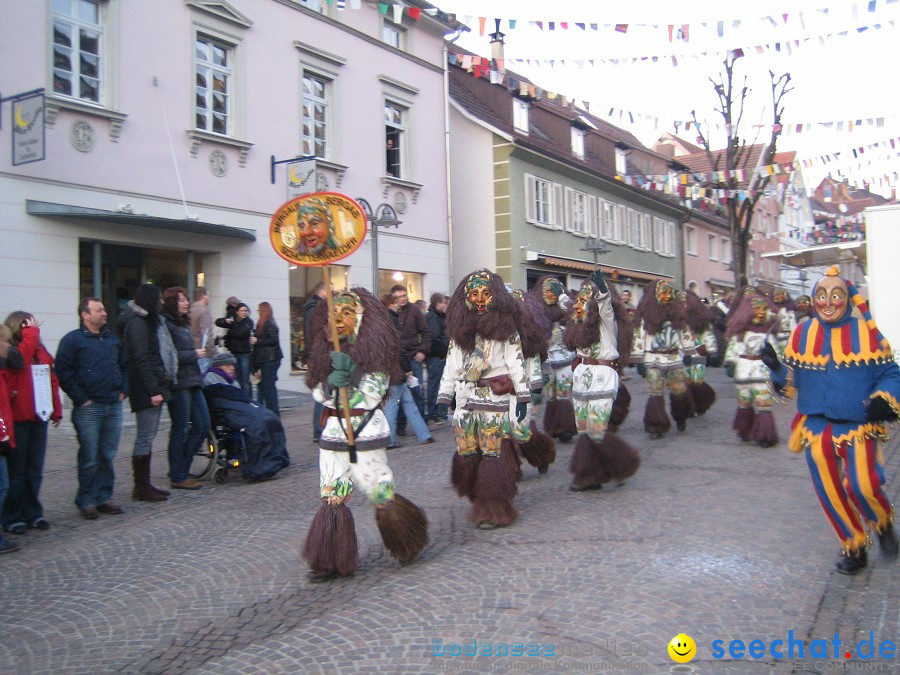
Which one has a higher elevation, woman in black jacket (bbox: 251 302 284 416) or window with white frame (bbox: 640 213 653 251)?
window with white frame (bbox: 640 213 653 251)

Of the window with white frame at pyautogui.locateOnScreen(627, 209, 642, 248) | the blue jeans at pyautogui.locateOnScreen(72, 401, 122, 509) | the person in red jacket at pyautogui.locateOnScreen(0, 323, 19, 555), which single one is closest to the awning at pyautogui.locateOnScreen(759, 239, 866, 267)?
the blue jeans at pyautogui.locateOnScreen(72, 401, 122, 509)

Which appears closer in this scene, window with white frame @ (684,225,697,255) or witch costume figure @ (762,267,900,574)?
witch costume figure @ (762,267,900,574)

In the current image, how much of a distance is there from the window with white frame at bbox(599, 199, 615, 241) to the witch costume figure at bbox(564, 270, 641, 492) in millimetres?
22712

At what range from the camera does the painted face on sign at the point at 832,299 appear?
4.57 meters

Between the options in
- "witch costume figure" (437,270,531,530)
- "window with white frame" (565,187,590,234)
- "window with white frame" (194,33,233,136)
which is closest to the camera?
"witch costume figure" (437,270,531,530)

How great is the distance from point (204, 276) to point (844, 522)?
12.1 meters

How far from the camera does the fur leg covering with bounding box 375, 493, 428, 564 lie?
483 centimetres

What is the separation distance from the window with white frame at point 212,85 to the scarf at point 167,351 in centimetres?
794

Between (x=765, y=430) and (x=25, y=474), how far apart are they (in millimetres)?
7239

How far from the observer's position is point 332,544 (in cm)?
466

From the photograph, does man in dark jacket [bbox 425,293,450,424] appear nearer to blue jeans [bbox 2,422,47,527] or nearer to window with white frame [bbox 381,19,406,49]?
blue jeans [bbox 2,422,47,527]

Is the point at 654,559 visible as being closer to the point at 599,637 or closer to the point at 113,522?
the point at 599,637

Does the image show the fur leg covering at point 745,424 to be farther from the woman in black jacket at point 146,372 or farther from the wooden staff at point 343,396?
the woman in black jacket at point 146,372

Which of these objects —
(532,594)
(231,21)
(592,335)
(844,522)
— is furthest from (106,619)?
(231,21)
